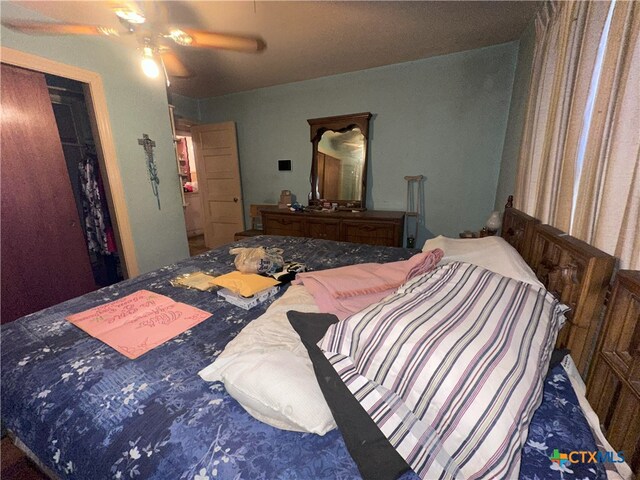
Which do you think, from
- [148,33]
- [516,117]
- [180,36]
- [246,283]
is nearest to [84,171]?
[148,33]

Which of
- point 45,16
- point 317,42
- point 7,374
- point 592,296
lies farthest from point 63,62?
point 592,296

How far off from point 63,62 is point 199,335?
272 centimetres

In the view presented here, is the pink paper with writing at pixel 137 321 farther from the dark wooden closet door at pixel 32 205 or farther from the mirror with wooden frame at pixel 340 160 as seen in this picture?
the mirror with wooden frame at pixel 340 160

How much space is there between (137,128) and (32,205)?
1138 millimetres

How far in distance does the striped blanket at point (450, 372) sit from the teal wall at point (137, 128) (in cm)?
285

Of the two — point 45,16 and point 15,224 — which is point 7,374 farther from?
point 45,16

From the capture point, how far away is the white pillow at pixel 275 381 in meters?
0.68

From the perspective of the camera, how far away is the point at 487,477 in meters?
0.52

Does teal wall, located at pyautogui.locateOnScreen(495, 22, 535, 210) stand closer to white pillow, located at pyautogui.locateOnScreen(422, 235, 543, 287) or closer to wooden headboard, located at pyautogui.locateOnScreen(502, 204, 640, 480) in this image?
white pillow, located at pyautogui.locateOnScreen(422, 235, 543, 287)

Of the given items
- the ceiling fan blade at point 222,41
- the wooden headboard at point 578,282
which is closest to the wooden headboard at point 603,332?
the wooden headboard at point 578,282

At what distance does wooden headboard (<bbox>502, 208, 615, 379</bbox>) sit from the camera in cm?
81

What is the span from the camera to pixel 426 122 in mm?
3076

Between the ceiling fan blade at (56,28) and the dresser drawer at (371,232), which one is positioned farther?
the dresser drawer at (371,232)

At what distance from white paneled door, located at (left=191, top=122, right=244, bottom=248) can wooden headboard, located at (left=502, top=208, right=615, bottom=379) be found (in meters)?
4.06
